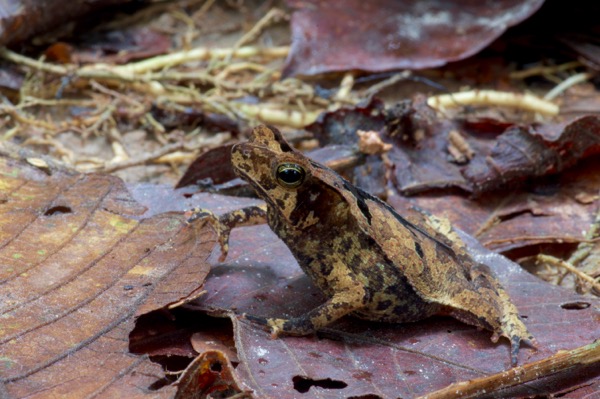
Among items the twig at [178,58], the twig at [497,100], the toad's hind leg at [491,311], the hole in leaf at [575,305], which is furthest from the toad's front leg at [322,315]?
the twig at [178,58]

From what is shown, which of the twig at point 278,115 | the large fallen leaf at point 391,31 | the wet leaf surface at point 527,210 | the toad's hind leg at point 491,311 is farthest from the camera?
the large fallen leaf at point 391,31

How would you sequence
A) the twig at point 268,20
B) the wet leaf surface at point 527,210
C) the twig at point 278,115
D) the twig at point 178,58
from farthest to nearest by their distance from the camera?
the twig at point 268,20, the twig at point 178,58, the twig at point 278,115, the wet leaf surface at point 527,210

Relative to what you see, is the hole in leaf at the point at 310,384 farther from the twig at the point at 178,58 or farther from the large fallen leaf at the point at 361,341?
the twig at the point at 178,58

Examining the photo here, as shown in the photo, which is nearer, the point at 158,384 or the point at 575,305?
the point at 158,384

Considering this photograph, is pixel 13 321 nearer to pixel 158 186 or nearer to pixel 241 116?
pixel 158 186

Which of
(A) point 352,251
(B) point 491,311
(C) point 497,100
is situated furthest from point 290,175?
(C) point 497,100

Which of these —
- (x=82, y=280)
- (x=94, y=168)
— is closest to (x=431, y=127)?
(x=94, y=168)

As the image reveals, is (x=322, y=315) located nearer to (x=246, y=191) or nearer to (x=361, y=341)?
(x=361, y=341)

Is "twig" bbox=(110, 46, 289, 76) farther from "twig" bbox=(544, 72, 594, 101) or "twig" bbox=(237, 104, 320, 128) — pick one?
"twig" bbox=(544, 72, 594, 101)
